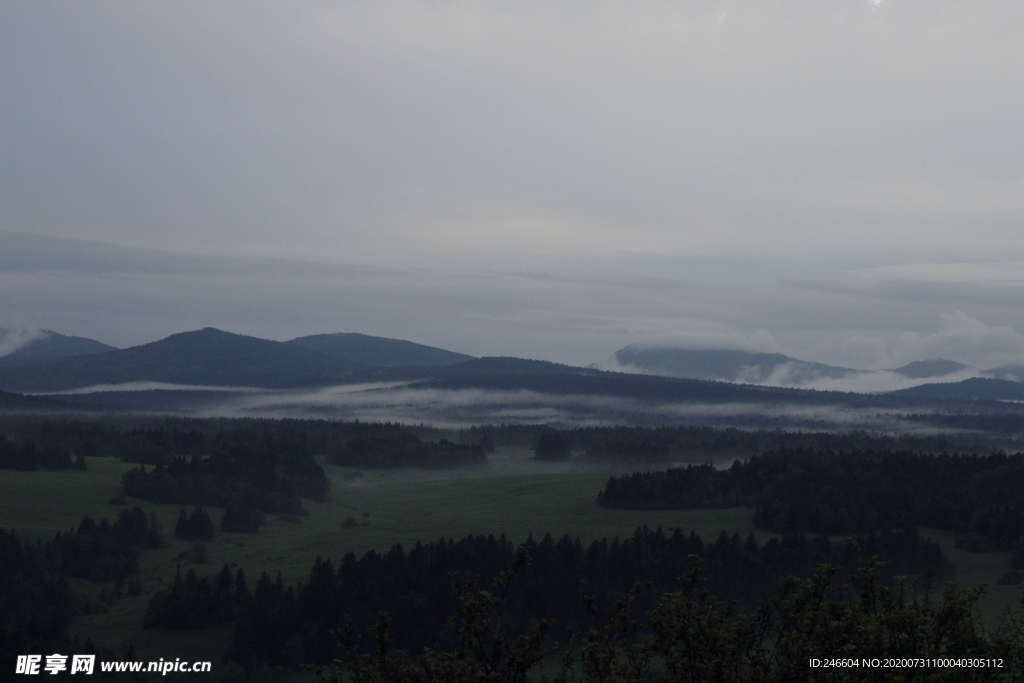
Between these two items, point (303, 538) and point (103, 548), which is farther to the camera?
point (303, 538)

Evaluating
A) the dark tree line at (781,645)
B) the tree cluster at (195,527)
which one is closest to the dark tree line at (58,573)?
the tree cluster at (195,527)

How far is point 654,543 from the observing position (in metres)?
137

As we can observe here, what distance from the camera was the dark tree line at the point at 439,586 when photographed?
Result: 360ft

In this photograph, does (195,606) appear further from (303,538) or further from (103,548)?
(303,538)

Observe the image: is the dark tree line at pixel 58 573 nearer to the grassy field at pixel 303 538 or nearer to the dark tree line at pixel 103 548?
the dark tree line at pixel 103 548

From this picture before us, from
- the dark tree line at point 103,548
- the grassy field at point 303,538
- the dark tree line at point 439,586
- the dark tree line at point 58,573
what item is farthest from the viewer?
the dark tree line at point 103,548

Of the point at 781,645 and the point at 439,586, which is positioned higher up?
the point at 781,645

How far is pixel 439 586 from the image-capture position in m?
120

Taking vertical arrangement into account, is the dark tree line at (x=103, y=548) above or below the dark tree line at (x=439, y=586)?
below

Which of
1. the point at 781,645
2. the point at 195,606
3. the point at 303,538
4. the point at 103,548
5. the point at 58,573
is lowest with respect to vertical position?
the point at 58,573

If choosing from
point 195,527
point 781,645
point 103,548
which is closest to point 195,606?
point 103,548

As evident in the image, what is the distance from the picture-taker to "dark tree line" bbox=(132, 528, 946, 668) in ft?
360

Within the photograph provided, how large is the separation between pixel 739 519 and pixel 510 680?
518ft

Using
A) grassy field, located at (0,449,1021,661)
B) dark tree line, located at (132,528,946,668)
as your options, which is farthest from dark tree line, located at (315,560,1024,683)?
grassy field, located at (0,449,1021,661)
